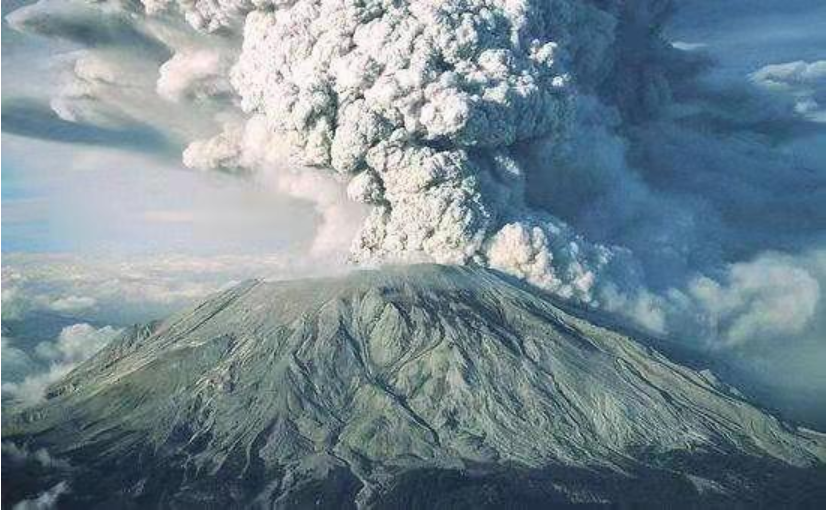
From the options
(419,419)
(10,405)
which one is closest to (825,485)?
(419,419)

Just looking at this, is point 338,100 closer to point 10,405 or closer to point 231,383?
point 231,383

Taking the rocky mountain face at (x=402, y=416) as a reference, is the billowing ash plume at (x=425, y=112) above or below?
above

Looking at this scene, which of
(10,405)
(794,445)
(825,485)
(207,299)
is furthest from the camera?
(207,299)

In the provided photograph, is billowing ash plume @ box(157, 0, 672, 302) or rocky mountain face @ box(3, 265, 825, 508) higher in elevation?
billowing ash plume @ box(157, 0, 672, 302)

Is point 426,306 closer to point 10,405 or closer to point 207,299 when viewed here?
point 207,299

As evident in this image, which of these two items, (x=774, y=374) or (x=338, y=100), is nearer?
(x=338, y=100)

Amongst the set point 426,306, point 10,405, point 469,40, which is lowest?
point 10,405

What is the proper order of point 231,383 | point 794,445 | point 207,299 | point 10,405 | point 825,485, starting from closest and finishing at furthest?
point 825,485, point 794,445, point 231,383, point 10,405, point 207,299

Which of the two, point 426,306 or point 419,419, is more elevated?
point 426,306
